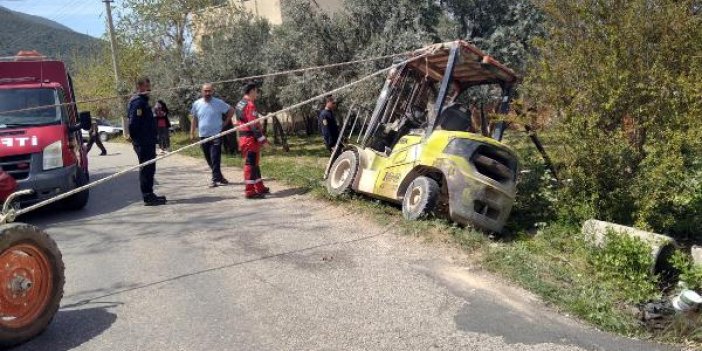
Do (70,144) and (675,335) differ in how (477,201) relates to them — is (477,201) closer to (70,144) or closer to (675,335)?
(675,335)

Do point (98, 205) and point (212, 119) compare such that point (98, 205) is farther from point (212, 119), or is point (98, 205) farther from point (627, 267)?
point (627, 267)

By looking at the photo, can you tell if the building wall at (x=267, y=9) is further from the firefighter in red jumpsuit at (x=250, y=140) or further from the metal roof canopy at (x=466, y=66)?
the metal roof canopy at (x=466, y=66)

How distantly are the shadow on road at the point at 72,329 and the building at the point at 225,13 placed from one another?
64.8ft

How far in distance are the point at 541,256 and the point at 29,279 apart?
455 cm

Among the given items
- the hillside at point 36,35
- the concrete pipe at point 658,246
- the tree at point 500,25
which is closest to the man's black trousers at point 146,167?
the concrete pipe at point 658,246

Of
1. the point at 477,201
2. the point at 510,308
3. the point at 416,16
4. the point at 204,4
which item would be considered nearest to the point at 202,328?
the point at 510,308

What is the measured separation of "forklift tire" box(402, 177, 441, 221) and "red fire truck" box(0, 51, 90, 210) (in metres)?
4.23

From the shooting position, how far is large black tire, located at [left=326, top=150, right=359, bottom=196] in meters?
8.64

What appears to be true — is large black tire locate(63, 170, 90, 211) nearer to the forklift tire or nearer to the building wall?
the forklift tire

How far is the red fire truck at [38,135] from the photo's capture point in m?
8.40

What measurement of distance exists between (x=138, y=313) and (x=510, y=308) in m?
2.89

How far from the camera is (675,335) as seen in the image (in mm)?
4633

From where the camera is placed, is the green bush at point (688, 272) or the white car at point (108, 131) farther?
the white car at point (108, 131)

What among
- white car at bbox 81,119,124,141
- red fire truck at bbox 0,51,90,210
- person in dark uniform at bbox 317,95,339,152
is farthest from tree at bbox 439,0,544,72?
white car at bbox 81,119,124,141
